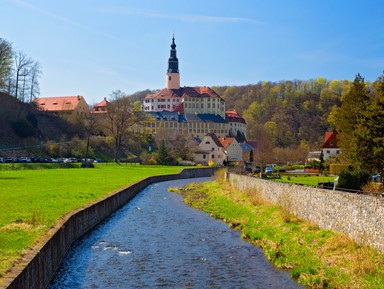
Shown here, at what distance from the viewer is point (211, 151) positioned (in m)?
131

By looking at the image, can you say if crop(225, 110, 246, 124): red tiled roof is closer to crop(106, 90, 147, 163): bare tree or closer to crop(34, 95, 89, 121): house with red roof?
crop(34, 95, 89, 121): house with red roof

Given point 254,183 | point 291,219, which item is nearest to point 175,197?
point 254,183

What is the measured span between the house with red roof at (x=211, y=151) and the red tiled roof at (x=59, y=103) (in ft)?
129

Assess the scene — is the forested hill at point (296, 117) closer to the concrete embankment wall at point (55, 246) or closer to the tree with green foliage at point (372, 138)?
the tree with green foliage at point (372, 138)

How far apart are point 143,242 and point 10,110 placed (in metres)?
82.7

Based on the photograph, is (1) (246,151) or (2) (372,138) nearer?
(2) (372,138)

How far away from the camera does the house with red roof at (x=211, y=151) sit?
12781cm

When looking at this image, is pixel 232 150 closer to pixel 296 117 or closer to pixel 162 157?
pixel 162 157

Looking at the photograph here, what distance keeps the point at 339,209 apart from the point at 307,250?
2.37m

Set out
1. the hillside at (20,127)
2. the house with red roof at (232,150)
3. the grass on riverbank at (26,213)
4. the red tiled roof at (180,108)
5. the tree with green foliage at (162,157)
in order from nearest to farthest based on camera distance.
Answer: the grass on riverbank at (26,213) → the hillside at (20,127) → the tree with green foliage at (162,157) → the house with red roof at (232,150) → the red tiled roof at (180,108)

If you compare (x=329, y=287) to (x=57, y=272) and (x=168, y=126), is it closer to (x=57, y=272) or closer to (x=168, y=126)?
(x=57, y=272)

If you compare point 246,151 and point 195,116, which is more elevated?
point 195,116

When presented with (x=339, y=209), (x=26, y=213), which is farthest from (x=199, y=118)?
(x=339, y=209)

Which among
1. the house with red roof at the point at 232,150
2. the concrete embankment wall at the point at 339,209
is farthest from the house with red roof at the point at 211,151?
the concrete embankment wall at the point at 339,209
